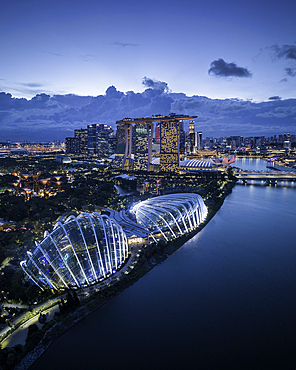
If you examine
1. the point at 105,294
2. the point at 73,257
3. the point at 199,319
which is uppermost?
Answer: the point at 73,257

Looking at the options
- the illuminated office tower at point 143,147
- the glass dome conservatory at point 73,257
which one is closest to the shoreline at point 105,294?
the glass dome conservatory at point 73,257

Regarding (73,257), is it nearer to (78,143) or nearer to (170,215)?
(170,215)

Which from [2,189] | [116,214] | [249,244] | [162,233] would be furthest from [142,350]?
[2,189]

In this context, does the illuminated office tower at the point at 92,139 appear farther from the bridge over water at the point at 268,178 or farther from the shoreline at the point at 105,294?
the shoreline at the point at 105,294

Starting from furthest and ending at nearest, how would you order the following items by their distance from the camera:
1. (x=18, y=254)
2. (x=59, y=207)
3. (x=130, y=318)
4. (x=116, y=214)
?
(x=59, y=207) → (x=116, y=214) → (x=18, y=254) → (x=130, y=318)

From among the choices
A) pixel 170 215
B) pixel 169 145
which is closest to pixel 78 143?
pixel 169 145

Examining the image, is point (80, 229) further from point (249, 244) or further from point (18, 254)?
point (249, 244)
